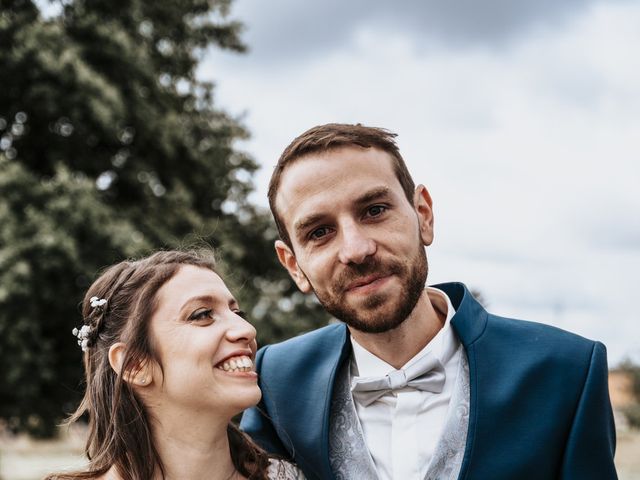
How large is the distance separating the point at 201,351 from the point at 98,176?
7.96 metres

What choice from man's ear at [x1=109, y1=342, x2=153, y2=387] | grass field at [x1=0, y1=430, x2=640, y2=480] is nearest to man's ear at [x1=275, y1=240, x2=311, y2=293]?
man's ear at [x1=109, y1=342, x2=153, y2=387]

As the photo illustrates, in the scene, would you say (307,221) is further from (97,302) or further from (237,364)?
(97,302)

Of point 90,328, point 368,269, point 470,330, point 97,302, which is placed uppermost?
point 368,269

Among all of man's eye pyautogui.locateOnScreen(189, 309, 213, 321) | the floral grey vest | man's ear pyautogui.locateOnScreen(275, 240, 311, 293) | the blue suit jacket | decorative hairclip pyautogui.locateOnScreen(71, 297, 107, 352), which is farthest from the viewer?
decorative hairclip pyautogui.locateOnScreen(71, 297, 107, 352)

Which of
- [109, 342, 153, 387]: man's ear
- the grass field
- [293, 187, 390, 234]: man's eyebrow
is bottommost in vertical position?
the grass field

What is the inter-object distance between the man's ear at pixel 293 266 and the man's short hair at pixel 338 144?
0.17 ft

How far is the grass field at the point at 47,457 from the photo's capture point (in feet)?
56.1

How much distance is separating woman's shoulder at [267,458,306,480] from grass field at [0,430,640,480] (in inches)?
520

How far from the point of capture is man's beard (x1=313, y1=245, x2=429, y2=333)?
9.08 feet

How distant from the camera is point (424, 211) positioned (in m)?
3.11

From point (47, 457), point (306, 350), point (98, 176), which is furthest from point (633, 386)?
point (306, 350)

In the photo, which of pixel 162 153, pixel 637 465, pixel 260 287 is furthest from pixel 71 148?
pixel 637 465

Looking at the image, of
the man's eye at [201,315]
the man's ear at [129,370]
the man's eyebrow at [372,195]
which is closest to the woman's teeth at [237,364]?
the man's eye at [201,315]

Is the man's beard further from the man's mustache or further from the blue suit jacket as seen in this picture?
the blue suit jacket
